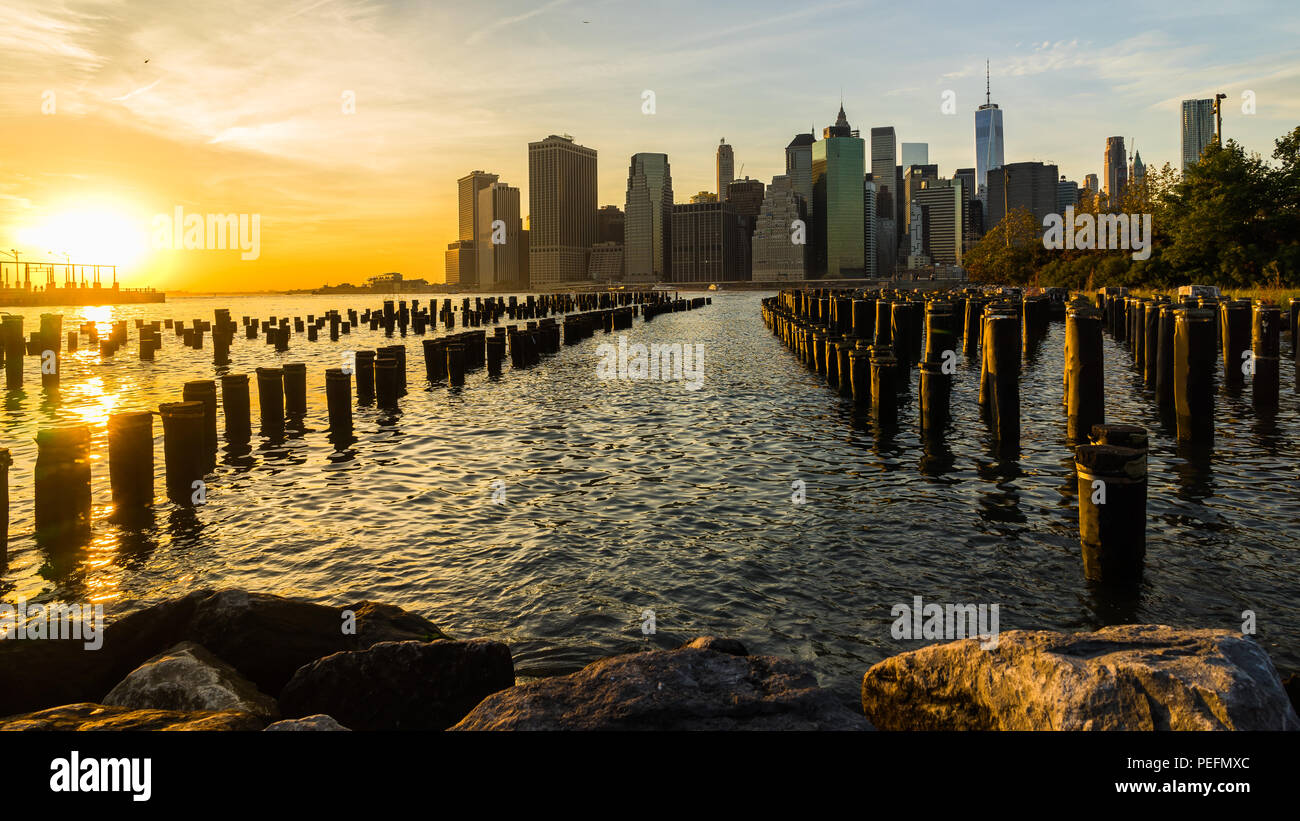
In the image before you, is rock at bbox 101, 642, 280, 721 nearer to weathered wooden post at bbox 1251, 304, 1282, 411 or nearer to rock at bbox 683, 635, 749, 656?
rock at bbox 683, 635, 749, 656

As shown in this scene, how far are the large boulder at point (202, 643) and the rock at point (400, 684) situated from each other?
64 centimetres

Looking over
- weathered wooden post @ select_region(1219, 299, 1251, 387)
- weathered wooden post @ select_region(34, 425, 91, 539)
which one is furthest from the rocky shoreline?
weathered wooden post @ select_region(1219, 299, 1251, 387)

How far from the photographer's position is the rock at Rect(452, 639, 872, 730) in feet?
15.8

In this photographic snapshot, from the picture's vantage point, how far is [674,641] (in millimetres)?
7902

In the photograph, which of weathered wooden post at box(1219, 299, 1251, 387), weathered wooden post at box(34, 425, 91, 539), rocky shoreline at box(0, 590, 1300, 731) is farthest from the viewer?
weathered wooden post at box(1219, 299, 1251, 387)

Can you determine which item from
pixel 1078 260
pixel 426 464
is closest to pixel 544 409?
pixel 426 464

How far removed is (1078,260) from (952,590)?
252ft

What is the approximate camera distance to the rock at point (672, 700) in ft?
15.8

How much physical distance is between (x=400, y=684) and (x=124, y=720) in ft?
5.72

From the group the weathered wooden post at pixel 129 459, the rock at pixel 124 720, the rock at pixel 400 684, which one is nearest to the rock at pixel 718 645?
the rock at pixel 400 684

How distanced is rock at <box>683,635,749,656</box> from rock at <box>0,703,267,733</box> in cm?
299

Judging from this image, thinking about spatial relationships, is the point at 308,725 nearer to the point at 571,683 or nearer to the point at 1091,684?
the point at 571,683

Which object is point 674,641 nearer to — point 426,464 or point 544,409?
point 426,464

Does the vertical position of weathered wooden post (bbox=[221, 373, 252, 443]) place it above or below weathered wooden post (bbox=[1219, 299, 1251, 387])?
below
